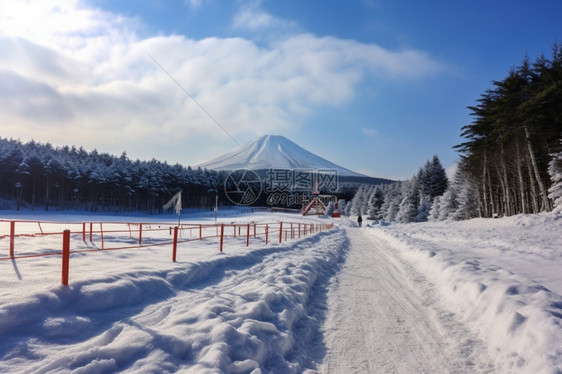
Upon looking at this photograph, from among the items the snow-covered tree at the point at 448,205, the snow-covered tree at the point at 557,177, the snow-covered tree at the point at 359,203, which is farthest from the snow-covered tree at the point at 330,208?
the snow-covered tree at the point at 557,177

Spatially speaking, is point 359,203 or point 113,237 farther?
point 359,203

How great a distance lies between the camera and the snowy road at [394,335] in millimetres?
3998

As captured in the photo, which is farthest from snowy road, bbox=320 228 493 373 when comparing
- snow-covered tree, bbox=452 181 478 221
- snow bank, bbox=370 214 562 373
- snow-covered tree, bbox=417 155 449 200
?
snow-covered tree, bbox=417 155 449 200

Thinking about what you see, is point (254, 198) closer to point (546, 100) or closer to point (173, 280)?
point (546, 100)

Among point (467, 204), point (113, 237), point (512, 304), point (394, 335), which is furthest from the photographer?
point (467, 204)

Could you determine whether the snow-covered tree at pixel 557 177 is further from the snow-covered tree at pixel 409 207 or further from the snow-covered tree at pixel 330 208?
the snow-covered tree at pixel 330 208

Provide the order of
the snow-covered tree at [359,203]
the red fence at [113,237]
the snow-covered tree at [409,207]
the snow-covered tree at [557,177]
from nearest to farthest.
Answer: the red fence at [113,237] < the snow-covered tree at [557,177] < the snow-covered tree at [409,207] < the snow-covered tree at [359,203]

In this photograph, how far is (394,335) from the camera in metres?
4.93

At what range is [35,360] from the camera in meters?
3.45

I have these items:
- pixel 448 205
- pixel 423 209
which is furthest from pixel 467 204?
pixel 423 209

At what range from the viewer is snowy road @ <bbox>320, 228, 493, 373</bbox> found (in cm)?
400

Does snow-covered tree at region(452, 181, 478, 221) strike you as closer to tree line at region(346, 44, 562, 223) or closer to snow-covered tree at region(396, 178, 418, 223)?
tree line at region(346, 44, 562, 223)

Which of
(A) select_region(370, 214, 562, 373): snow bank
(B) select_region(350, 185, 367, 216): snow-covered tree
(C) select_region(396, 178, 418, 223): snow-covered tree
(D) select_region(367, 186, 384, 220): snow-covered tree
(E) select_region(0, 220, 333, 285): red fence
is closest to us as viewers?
(A) select_region(370, 214, 562, 373): snow bank

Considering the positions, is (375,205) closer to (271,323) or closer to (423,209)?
(423,209)
